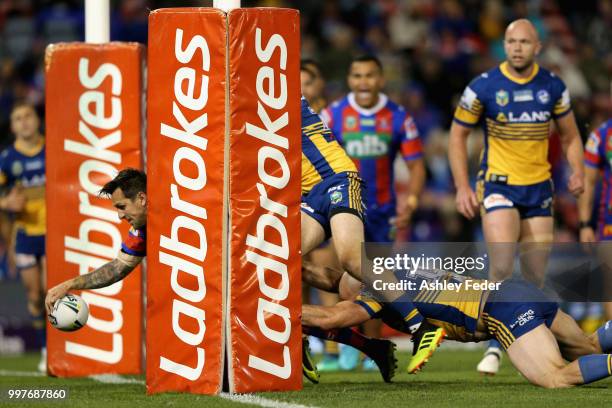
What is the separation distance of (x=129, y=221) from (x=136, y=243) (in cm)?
16

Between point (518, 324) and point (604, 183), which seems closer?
point (518, 324)

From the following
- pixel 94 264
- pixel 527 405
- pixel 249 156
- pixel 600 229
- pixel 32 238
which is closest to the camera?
pixel 527 405

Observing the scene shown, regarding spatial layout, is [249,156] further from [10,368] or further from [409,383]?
[10,368]

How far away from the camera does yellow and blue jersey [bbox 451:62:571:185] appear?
10.6 meters

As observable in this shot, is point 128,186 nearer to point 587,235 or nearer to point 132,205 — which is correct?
point 132,205

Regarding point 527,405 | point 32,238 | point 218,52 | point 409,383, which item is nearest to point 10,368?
point 32,238

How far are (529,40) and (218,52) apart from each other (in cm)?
345

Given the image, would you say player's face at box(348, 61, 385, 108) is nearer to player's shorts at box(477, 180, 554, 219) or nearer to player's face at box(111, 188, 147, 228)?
player's shorts at box(477, 180, 554, 219)

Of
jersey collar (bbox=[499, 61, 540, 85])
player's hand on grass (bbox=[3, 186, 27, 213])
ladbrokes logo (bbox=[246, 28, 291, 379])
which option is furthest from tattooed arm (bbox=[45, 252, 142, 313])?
player's hand on grass (bbox=[3, 186, 27, 213])

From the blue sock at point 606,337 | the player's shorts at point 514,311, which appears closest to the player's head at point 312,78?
the player's shorts at point 514,311

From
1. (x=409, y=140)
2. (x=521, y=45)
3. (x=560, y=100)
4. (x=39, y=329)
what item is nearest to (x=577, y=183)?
(x=560, y=100)

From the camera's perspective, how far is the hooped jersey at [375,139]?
39.8 ft

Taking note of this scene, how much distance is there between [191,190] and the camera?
7.96m

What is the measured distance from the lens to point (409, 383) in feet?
30.1
